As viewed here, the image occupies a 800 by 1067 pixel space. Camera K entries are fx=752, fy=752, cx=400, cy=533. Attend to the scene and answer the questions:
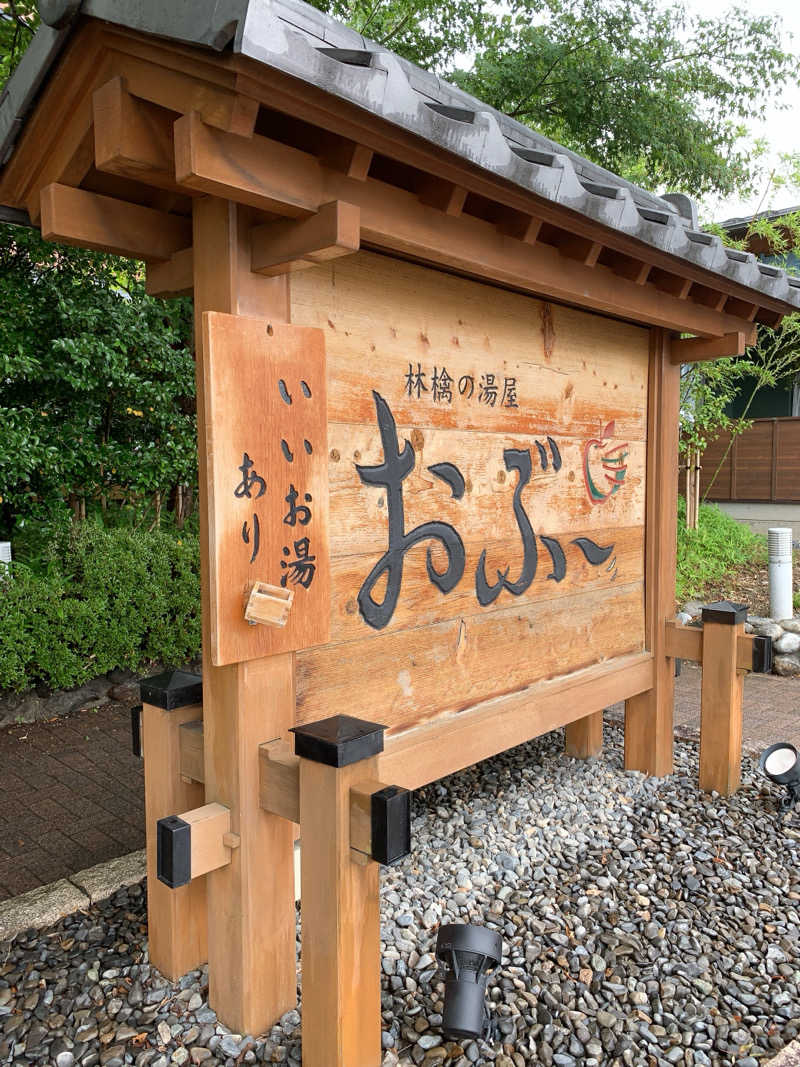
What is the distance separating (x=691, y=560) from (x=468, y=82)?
602cm

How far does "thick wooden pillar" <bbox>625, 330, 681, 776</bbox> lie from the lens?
3791 millimetres

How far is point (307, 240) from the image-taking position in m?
1.83

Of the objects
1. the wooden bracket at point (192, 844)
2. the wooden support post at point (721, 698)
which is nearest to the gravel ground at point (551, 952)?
the wooden support post at point (721, 698)

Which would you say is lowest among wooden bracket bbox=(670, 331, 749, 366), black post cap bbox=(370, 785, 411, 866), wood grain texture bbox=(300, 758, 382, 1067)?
wood grain texture bbox=(300, 758, 382, 1067)

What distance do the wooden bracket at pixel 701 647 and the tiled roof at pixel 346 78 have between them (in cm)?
193

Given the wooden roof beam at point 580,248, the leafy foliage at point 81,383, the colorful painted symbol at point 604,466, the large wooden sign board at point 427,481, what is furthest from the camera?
the leafy foliage at point 81,383

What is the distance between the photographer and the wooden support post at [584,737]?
412 centimetres

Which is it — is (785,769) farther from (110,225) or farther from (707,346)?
(110,225)

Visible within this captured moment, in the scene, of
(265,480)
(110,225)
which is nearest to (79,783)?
(265,480)

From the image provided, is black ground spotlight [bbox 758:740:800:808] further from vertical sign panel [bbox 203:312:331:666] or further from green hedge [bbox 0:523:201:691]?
green hedge [bbox 0:523:201:691]

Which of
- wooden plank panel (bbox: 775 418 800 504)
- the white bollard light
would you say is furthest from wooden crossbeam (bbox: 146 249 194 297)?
wooden plank panel (bbox: 775 418 800 504)

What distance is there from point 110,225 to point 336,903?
1.90m

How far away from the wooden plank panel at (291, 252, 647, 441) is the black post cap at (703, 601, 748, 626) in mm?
955

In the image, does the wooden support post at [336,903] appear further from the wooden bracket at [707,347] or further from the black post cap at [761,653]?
the wooden bracket at [707,347]
